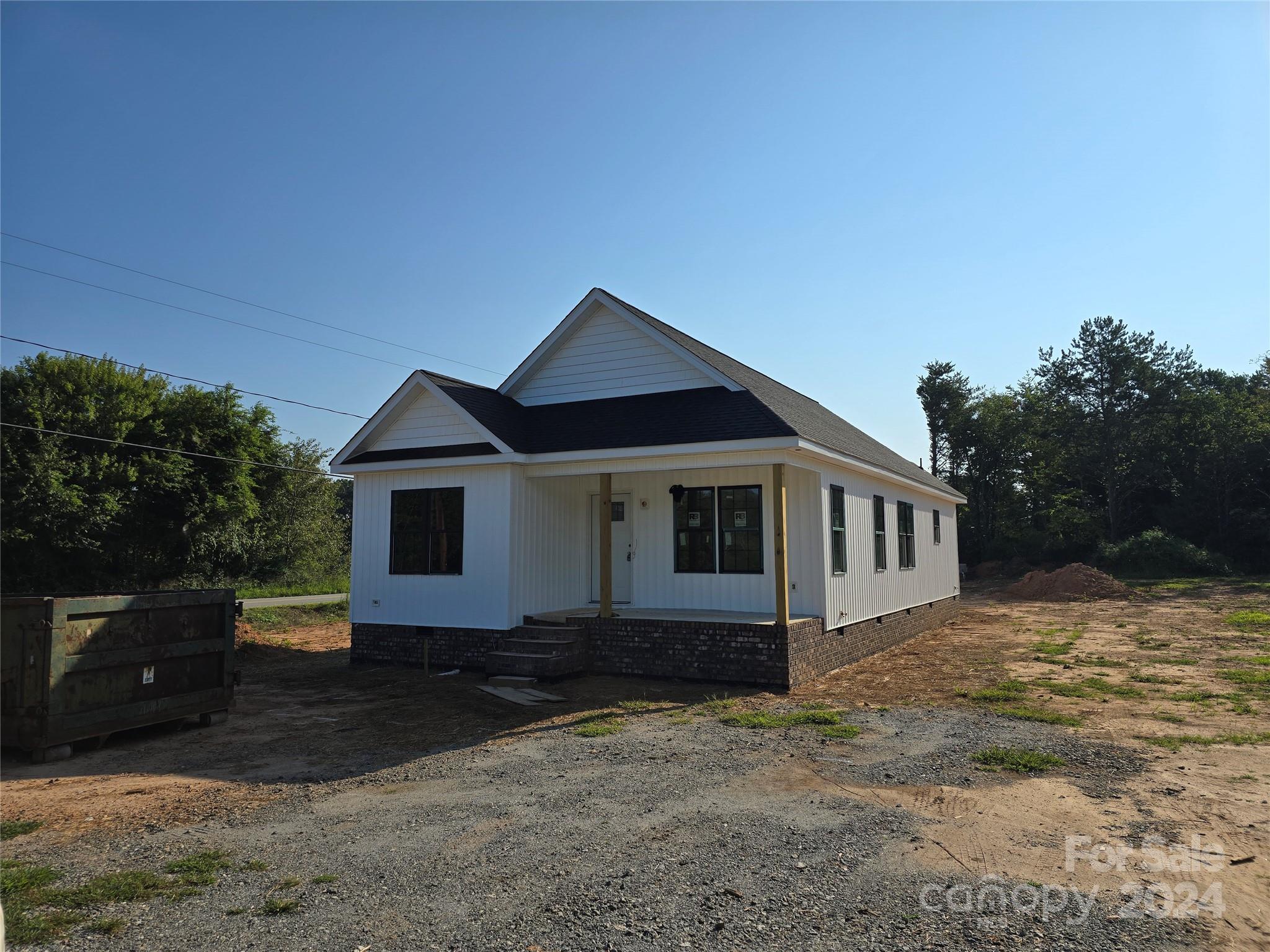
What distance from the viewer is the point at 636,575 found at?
546 inches

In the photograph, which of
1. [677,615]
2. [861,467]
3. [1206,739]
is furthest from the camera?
[861,467]

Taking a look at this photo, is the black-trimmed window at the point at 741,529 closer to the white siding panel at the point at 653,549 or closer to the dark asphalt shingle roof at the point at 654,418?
the white siding panel at the point at 653,549

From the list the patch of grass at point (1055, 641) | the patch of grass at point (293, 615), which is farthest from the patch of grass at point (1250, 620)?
the patch of grass at point (293, 615)

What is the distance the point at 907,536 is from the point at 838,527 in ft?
16.1

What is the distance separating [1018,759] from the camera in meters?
7.06

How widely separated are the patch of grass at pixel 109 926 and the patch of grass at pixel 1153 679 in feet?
39.7

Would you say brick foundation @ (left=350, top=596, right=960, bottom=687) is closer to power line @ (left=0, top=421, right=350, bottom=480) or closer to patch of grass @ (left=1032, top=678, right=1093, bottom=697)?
patch of grass @ (left=1032, top=678, right=1093, bottom=697)

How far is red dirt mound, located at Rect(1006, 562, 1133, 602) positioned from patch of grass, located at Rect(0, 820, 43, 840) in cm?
2922

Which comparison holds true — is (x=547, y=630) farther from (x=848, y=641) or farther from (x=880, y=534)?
(x=880, y=534)

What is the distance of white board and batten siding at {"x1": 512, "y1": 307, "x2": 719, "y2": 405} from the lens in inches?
544

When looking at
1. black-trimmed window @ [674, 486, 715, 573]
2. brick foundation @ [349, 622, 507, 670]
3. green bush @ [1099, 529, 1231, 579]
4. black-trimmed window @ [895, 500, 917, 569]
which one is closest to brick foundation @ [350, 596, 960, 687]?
brick foundation @ [349, 622, 507, 670]

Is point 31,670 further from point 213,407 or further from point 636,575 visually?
point 213,407

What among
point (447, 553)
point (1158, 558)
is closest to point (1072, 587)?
point (1158, 558)

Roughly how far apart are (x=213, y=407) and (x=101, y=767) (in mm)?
19843
